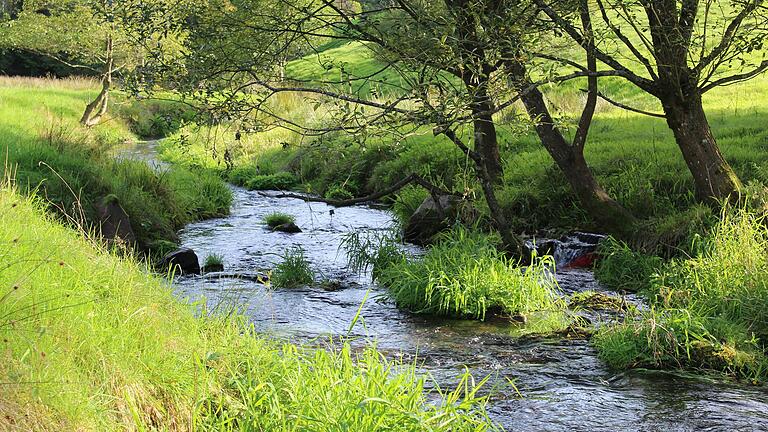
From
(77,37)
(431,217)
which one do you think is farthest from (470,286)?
(77,37)

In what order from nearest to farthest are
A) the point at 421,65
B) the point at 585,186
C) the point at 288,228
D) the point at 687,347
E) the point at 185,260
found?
1. the point at 687,347
2. the point at 421,65
3. the point at 185,260
4. the point at 585,186
5. the point at 288,228

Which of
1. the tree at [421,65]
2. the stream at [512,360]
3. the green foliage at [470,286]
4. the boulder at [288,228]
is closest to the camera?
the stream at [512,360]

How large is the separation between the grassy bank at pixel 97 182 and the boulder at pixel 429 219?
3993mm

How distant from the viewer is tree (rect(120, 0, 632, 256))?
348 inches

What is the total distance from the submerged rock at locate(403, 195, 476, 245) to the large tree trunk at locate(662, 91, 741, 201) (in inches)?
139

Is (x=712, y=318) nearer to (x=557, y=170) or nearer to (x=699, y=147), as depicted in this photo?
(x=699, y=147)

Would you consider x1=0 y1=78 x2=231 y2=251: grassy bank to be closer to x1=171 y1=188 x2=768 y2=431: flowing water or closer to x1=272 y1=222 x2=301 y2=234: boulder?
x1=171 y1=188 x2=768 y2=431: flowing water

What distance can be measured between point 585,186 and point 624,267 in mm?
1599

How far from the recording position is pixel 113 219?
39.6ft

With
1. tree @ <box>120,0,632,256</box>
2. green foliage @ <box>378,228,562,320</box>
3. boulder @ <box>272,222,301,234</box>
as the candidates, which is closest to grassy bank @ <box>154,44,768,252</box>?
tree @ <box>120,0,632,256</box>

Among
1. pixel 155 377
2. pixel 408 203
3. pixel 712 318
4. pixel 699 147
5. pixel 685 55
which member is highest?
pixel 685 55

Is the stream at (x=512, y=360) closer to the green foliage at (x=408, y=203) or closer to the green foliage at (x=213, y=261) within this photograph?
the green foliage at (x=213, y=261)

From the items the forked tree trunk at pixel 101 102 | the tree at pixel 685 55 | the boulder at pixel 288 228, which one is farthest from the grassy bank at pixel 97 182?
the forked tree trunk at pixel 101 102

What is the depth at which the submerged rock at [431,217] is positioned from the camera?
514 inches
